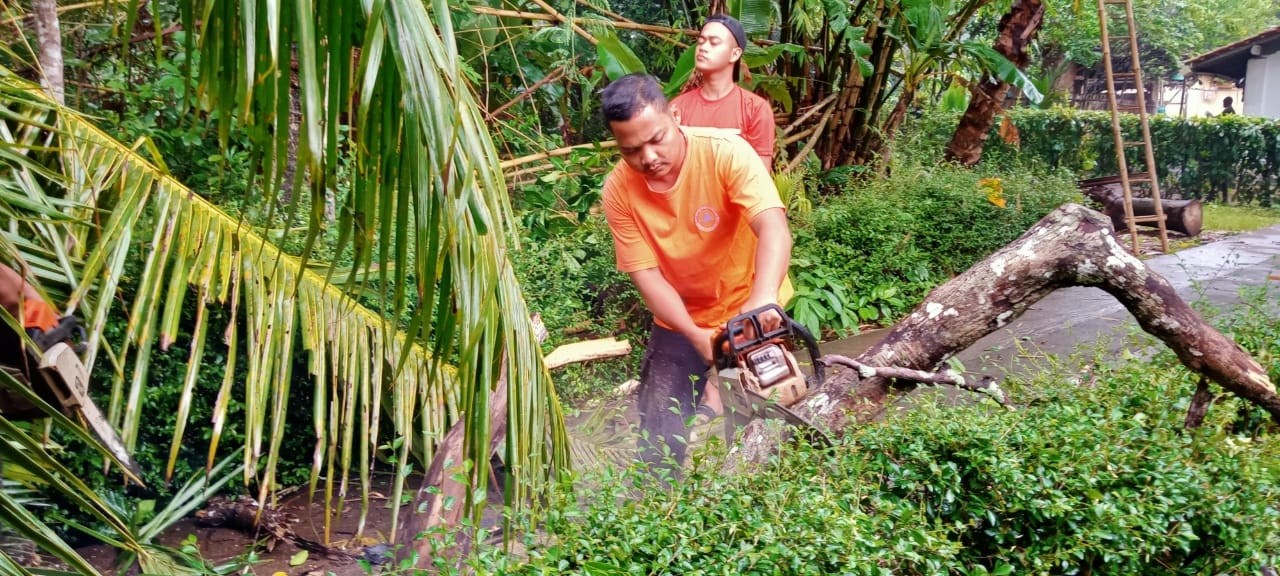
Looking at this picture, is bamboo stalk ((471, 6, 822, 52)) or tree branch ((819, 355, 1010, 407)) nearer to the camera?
tree branch ((819, 355, 1010, 407))

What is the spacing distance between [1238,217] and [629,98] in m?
12.7

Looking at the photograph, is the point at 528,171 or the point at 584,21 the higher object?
the point at 584,21

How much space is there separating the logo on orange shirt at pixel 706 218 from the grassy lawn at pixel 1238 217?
35.9 feet

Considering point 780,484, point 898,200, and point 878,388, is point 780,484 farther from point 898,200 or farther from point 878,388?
point 898,200

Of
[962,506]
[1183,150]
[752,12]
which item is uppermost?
[752,12]

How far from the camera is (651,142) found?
361cm

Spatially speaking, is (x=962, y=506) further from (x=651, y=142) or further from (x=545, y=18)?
(x=545, y=18)

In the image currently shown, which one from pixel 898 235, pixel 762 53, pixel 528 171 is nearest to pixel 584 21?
pixel 528 171

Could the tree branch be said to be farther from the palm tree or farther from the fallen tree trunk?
the fallen tree trunk

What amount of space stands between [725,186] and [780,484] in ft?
4.15

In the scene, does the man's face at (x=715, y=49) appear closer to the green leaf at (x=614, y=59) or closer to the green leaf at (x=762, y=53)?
the green leaf at (x=614, y=59)

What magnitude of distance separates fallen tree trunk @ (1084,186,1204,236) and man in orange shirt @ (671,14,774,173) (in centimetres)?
758

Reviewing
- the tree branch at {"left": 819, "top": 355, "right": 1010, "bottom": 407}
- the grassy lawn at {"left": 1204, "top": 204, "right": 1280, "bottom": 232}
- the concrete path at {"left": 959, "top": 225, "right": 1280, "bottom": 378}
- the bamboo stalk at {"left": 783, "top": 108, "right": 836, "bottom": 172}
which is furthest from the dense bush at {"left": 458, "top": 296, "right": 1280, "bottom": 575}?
the grassy lawn at {"left": 1204, "top": 204, "right": 1280, "bottom": 232}

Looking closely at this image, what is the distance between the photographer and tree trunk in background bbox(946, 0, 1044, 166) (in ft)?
31.2
